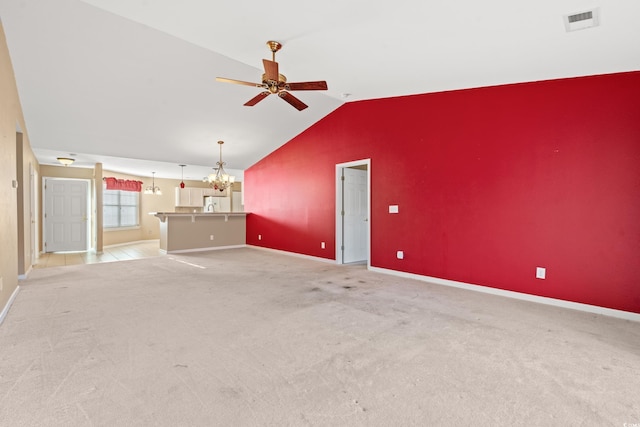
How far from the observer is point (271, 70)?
3271 millimetres

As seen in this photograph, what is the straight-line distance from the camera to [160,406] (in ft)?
5.54

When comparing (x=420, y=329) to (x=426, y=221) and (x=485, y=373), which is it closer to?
(x=485, y=373)

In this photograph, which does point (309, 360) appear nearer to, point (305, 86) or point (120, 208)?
point (305, 86)

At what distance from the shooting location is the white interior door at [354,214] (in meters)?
6.17

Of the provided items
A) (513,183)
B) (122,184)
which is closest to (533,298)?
(513,183)

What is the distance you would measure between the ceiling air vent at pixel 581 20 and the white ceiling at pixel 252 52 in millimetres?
45

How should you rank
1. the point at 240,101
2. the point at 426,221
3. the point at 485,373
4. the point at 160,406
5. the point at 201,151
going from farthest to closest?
the point at 201,151 < the point at 240,101 < the point at 426,221 < the point at 485,373 < the point at 160,406

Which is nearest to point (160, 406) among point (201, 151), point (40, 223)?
point (201, 151)

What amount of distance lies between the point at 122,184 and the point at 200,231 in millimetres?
3962

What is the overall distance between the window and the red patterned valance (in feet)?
0.75

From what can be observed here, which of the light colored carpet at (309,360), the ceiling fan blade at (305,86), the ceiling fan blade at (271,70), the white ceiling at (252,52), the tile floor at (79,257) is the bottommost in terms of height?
the tile floor at (79,257)

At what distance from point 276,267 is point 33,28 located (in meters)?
4.43

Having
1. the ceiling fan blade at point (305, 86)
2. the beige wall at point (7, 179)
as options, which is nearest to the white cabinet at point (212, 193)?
the beige wall at point (7, 179)

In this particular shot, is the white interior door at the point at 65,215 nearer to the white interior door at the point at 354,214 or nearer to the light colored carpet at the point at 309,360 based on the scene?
the light colored carpet at the point at 309,360
